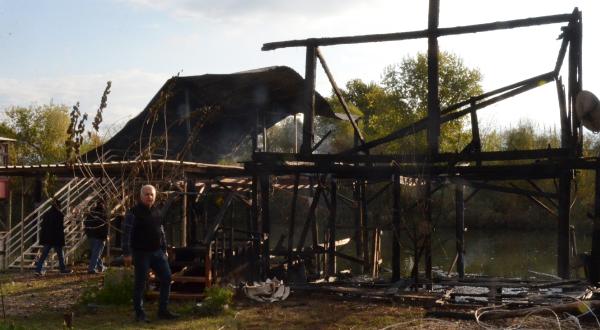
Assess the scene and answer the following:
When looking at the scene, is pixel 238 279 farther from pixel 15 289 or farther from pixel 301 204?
pixel 301 204

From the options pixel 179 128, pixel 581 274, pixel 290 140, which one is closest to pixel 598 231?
pixel 581 274

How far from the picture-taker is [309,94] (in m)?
14.0

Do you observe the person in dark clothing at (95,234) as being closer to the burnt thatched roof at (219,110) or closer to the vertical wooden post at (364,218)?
the burnt thatched roof at (219,110)

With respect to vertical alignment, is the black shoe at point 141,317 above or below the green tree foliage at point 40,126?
below

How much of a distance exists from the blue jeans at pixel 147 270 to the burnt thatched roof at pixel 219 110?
11.3 m

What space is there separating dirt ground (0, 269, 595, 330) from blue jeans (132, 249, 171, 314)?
1.17 ft

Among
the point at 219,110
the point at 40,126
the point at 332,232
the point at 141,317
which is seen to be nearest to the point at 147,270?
the point at 141,317

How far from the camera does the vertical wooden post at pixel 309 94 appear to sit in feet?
45.6

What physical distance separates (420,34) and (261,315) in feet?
21.3

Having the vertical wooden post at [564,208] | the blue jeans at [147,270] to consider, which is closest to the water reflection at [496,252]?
the vertical wooden post at [564,208]

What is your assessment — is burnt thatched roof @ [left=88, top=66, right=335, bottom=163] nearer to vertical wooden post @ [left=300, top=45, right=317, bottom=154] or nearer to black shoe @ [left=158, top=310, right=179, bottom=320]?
vertical wooden post @ [left=300, top=45, right=317, bottom=154]

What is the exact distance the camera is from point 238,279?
1309 cm

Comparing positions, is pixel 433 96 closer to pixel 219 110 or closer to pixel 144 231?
pixel 144 231

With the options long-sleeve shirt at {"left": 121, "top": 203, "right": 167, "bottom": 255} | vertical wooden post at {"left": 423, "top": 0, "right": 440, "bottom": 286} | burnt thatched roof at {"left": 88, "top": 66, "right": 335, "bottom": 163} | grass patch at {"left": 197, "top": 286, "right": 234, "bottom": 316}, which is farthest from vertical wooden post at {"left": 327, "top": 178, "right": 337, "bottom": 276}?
long-sleeve shirt at {"left": 121, "top": 203, "right": 167, "bottom": 255}
